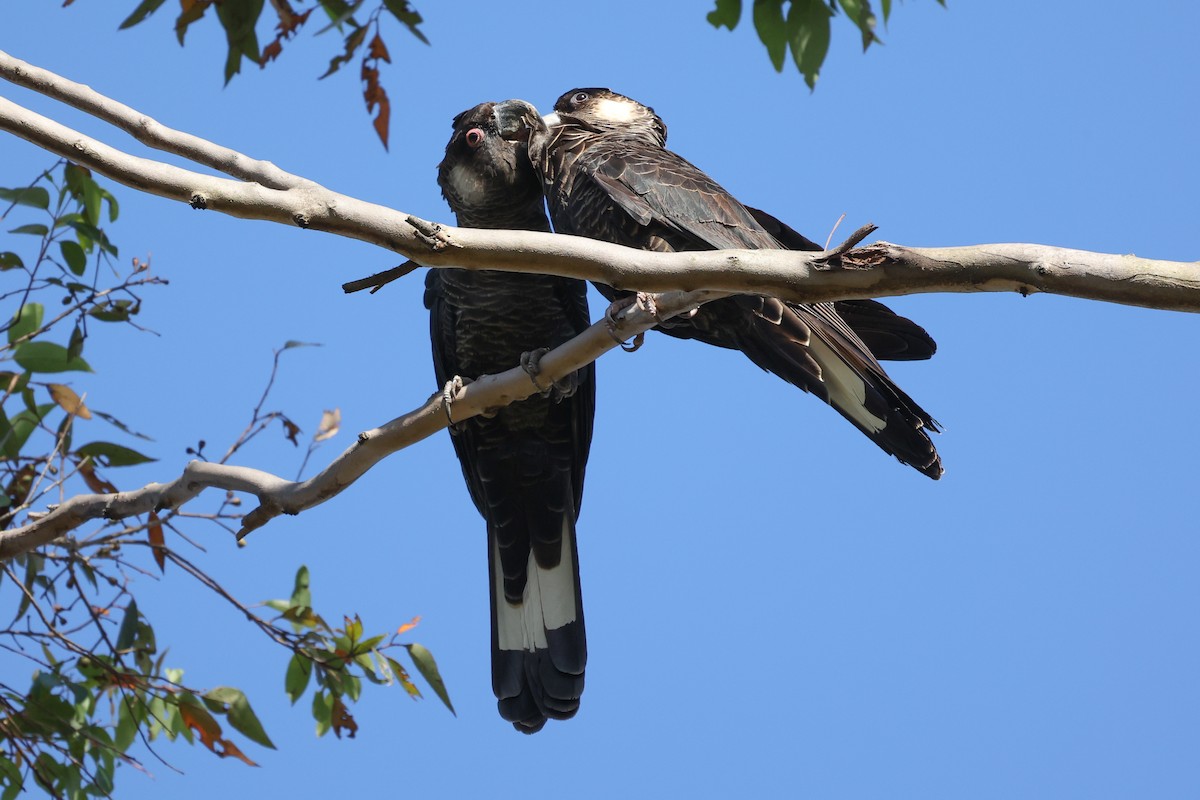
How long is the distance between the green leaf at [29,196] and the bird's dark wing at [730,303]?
1.57 metres

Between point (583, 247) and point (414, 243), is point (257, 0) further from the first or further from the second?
point (583, 247)

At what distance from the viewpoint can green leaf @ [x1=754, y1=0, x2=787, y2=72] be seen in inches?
107

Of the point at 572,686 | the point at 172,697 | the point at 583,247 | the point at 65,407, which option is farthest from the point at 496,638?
the point at 583,247

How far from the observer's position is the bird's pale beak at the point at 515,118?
4.07 m

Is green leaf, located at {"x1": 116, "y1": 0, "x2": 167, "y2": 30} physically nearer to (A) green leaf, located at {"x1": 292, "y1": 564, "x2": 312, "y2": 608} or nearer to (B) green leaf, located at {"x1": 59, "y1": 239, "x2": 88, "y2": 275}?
(B) green leaf, located at {"x1": 59, "y1": 239, "x2": 88, "y2": 275}

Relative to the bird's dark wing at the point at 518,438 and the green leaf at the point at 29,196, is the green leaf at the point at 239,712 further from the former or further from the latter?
the green leaf at the point at 29,196

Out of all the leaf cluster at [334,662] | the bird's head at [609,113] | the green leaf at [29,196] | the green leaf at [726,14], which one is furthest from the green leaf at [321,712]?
the green leaf at [726,14]

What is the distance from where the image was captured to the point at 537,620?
438 centimetres

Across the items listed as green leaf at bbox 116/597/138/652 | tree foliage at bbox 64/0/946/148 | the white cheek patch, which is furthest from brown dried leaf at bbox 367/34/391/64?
green leaf at bbox 116/597/138/652

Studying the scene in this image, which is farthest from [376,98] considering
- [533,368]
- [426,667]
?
[426,667]

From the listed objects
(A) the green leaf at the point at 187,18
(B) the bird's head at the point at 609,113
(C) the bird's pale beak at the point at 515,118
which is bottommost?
(A) the green leaf at the point at 187,18

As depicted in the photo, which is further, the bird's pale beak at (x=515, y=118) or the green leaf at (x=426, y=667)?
the bird's pale beak at (x=515, y=118)

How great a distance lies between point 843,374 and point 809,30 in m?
1.06

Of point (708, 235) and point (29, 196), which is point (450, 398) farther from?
point (29, 196)
